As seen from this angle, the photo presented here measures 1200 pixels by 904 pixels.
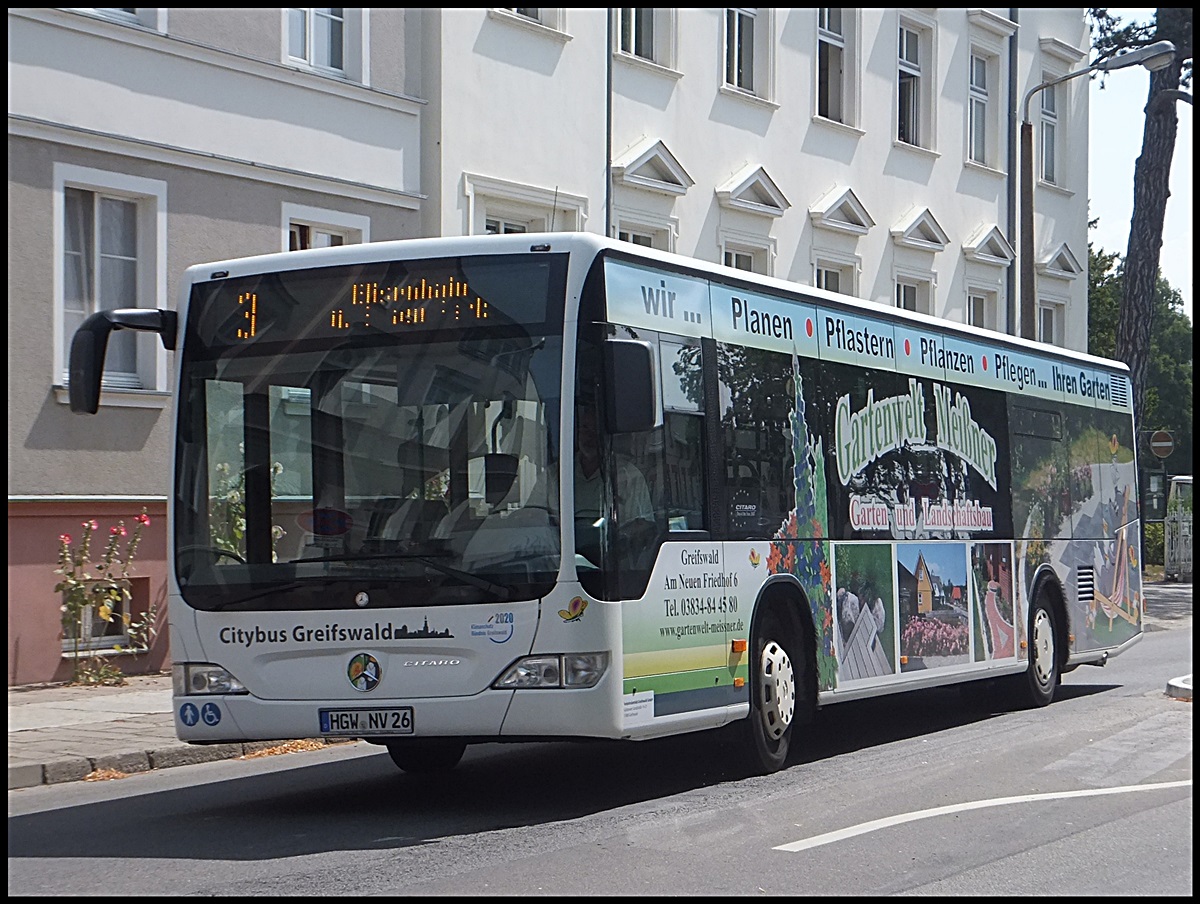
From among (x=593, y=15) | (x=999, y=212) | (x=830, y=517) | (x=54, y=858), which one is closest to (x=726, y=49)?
(x=593, y=15)

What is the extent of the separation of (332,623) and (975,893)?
3.72 meters

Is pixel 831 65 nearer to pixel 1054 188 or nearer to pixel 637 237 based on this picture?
pixel 637 237

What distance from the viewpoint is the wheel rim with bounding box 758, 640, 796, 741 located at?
35.8 ft

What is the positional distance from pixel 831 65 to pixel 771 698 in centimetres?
1917

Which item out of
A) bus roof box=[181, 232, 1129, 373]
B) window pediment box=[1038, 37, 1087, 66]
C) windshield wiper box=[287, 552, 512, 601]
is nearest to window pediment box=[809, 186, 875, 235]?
window pediment box=[1038, 37, 1087, 66]

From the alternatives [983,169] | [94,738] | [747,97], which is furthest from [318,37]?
[983,169]

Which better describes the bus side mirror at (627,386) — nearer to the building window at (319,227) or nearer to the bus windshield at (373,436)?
the bus windshield at (373,436)

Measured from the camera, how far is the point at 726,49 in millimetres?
25844

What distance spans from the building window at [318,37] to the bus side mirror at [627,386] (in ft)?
37.2

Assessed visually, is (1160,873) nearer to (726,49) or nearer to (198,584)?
(198,584)

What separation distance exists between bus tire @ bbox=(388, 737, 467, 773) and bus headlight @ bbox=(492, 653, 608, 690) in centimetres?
197

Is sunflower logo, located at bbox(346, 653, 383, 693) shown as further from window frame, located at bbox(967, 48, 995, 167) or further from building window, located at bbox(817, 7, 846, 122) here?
window frame, located at bbox(967, 48, 995, 167)

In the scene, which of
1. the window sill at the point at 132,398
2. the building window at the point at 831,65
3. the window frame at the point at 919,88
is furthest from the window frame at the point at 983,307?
the window sill at the point at 132,398

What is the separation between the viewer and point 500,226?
2186 centimetres
